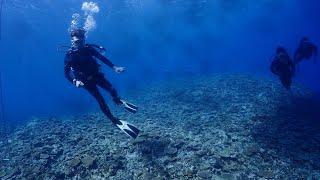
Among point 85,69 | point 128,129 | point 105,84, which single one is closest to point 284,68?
point 128,129

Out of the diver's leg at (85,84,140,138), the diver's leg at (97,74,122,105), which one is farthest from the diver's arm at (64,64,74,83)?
the diver's leg at (97,74,122,105)

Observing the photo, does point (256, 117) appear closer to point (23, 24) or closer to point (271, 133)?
point (271, 133)

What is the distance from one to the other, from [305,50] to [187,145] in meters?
7.69

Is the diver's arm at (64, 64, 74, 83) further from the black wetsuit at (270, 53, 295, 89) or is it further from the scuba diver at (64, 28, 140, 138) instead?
the black wetsuit at (270, 53, 295, 89)

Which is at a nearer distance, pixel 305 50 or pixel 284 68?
pixel 284 68

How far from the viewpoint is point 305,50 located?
1345 centimetres

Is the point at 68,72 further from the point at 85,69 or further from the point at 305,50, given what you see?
the point at 305,50

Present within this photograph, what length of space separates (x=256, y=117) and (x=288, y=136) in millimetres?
2061

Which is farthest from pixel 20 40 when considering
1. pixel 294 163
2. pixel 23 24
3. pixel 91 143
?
pixel 294 163

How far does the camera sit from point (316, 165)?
8.23 meters

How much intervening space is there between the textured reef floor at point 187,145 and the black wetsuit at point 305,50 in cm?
226

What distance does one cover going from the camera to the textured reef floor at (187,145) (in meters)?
8.45

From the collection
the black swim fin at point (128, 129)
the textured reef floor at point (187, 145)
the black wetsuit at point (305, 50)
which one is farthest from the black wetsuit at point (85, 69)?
the black wetsuit at point (305, 50)

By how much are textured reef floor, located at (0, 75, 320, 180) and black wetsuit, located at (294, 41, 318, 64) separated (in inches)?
89.1
